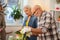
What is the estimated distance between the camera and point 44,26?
253 cm

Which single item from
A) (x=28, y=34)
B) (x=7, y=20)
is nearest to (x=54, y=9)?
(x=28, y=34)

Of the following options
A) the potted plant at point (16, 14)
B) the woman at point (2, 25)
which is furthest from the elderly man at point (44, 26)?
the woman at point (2, 25)

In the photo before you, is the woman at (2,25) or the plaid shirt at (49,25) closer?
the plaid shirt at (49,25)

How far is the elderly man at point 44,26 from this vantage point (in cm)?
252

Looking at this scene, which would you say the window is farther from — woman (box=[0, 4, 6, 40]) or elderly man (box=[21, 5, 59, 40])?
elderly man (box=[21, 5, 59, 40])

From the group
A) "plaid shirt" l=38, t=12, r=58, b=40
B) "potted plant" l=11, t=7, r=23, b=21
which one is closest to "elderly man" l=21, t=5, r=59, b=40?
"plaid shirt" l=38, t=12, r=58, b=40

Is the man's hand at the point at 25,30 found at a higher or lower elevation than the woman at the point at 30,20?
lower

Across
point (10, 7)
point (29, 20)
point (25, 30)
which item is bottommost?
point (25, 30)

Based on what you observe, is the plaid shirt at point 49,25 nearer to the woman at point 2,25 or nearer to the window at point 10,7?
the window at point 10,7

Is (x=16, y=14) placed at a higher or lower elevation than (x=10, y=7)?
lower

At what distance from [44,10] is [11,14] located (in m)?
0.51

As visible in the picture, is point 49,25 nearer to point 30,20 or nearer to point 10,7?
point 30,20

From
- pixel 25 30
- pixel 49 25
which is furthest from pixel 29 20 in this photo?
pixel 49 25

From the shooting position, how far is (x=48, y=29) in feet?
8.27
